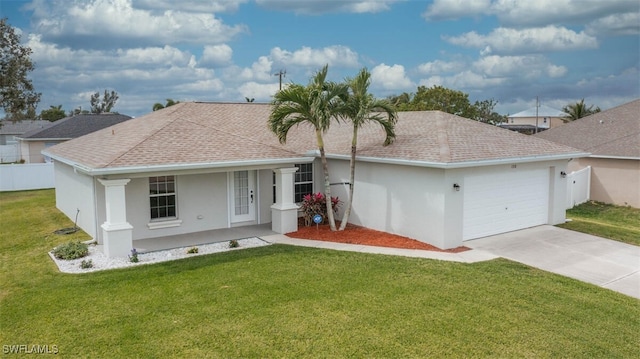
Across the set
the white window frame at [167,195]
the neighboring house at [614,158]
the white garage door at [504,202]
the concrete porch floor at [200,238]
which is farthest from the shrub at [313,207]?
the neighboring house at [614,158]

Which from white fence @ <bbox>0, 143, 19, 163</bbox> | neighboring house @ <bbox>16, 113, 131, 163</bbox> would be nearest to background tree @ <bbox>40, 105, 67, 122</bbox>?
white fence @ <bbox>0, 143, 19, 163</bbox>

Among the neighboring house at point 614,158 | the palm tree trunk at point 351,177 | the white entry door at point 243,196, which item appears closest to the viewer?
the palm tree trunk at point 351,177

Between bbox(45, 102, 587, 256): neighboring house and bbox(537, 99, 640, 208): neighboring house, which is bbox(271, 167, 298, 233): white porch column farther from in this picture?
bbox(537, 99, 640, 208): neighboring house

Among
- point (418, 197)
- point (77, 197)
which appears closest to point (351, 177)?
point (418, 197)

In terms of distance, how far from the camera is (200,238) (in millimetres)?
14055

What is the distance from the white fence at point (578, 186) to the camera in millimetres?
20484

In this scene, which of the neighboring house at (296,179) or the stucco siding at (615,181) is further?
the stucco siding at (615,181)

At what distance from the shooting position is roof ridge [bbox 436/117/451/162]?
12.6 meters

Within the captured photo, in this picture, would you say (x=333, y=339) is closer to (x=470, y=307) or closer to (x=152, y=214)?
(x=470, y=307)

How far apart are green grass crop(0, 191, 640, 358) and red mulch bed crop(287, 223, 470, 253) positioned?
4.59 ft

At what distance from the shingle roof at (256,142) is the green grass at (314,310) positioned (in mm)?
3190

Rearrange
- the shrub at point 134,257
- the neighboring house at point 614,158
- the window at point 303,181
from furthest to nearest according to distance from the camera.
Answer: the neighboring house at point 614,158
the window at point 303,181
the shrub at point 134,257

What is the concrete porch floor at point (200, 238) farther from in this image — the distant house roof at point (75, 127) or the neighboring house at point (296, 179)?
the distant house roof at point (75, 127)

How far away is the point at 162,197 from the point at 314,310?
305 inches
